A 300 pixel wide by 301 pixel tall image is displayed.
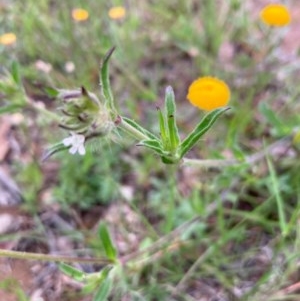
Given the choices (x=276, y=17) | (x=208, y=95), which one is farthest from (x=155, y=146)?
(x=276, y=17)

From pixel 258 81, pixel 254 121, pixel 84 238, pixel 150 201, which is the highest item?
pixel 258 81

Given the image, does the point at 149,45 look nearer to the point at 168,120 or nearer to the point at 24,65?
the point at 24,65

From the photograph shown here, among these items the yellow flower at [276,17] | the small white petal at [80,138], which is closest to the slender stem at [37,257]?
the small white petal at [80,138]

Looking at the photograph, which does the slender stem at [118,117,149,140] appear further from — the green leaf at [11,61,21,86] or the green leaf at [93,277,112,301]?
the green leaf at [11,61,21,86]

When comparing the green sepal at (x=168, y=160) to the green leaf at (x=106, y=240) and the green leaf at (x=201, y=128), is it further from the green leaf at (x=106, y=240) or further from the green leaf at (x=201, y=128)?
the green leaf at (x=106, y=240)

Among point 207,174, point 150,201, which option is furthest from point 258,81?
point 150,201

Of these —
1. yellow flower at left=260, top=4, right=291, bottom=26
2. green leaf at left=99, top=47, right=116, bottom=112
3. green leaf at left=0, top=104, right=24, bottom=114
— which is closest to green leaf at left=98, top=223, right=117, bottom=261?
green leaf at left=99, top=47, right=116, bottom=112

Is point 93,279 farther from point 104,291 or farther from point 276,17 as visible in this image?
point 276,17
